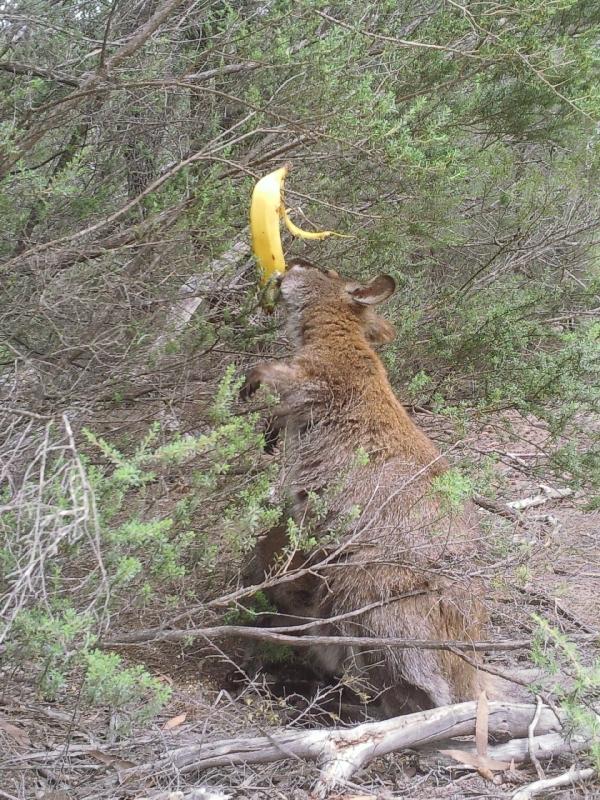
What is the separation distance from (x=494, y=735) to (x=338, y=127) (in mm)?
3163

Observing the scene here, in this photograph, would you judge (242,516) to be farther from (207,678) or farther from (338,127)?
(338,127)

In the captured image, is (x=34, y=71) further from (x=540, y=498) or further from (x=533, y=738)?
(x=540, y=498)

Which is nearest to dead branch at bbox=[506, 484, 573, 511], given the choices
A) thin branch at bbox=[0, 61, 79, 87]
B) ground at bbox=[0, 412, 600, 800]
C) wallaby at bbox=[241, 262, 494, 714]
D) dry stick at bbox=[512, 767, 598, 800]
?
ground at bbox=[0, 412, 600, 800]

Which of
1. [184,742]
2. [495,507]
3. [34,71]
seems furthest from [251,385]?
[495,507]

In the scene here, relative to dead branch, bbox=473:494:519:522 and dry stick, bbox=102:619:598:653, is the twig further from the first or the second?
dead branch, bbox=473:494:519:522

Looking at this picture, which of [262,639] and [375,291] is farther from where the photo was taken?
[375,291]

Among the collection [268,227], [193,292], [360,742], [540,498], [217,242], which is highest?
[268,227]

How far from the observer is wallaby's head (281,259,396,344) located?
4.88 metres

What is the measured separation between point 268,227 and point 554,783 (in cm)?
284

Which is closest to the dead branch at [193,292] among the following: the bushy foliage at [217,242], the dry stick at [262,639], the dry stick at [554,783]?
the bushy foliage at [217,242]

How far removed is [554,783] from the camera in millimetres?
3211

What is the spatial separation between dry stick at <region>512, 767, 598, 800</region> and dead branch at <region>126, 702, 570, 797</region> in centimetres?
16

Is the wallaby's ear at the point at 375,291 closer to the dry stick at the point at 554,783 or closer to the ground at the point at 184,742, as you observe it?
the ground at the point at 184,742

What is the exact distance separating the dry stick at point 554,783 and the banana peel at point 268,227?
9.10ft
